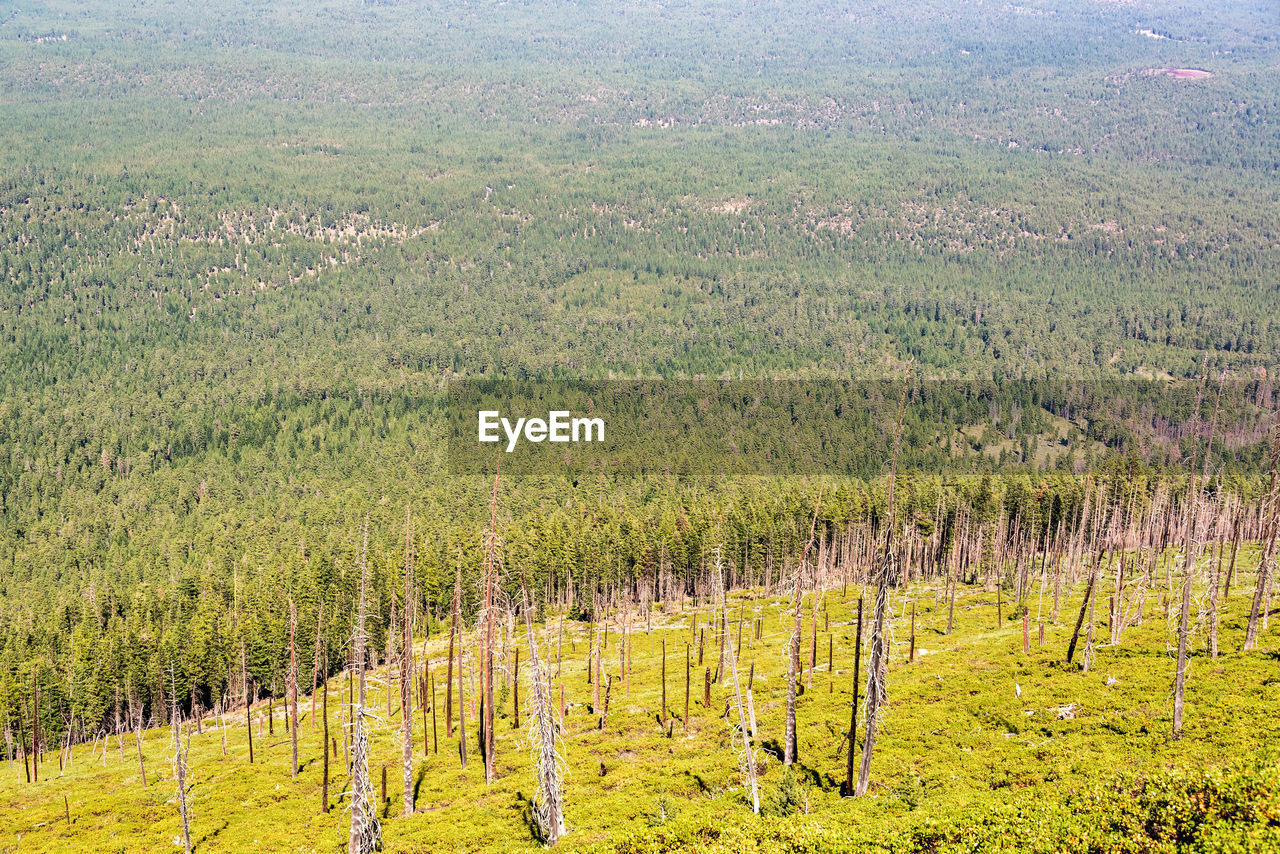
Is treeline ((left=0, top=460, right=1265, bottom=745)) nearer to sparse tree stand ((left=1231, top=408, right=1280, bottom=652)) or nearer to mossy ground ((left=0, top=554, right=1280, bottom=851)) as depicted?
mossy ground ((left=0, top=554, right=1280, bottom=851))

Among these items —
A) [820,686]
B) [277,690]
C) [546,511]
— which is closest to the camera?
[820,686]

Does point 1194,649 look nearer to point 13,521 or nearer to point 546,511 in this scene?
point 546,511

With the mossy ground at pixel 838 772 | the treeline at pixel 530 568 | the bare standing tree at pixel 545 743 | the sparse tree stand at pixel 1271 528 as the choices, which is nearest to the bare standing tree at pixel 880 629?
the mossy ground at pixel 838 772

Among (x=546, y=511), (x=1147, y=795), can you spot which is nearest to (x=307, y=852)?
(x=1147, y=795)

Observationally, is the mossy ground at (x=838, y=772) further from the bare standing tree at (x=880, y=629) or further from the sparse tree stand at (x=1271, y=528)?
the bare standing tree at (x=880, y=629)

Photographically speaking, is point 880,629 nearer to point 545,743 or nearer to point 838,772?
point 545,743

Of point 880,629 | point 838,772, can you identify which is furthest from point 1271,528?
point 880,629

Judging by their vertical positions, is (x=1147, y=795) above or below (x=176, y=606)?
above

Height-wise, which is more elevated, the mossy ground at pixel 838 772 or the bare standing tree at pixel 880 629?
the bare standing tree at pixel 880 629
